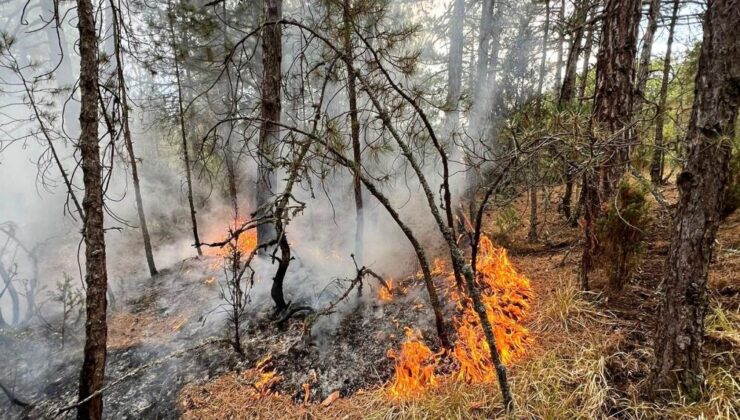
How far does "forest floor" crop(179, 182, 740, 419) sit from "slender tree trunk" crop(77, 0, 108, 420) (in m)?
1.35

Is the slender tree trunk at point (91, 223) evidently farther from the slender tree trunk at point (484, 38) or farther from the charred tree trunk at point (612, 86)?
the slender tree trunk at point (484, 38)

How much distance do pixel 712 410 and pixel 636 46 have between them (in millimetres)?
3732

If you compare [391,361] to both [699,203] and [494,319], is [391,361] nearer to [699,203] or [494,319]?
[494,319]

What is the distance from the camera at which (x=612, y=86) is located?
405 centimetres

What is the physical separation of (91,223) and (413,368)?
381cm

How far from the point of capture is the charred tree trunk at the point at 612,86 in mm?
3885

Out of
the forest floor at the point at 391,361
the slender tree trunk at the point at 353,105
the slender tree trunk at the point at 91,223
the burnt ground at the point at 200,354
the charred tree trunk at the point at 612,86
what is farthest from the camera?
the slender tree trunk at the point at 353,105

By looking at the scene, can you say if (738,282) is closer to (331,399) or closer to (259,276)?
(331,399)

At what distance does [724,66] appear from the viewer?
2023mm

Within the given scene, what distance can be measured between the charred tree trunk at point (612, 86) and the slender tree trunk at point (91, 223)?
5.21 meters

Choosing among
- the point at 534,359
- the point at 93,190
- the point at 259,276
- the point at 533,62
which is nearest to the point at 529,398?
the point at 534,359

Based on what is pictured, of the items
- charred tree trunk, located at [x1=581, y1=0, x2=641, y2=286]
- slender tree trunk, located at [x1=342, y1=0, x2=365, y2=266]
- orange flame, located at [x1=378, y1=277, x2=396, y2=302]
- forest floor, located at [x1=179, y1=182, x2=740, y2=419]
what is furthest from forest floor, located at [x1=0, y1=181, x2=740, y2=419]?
slender tree trunk, located at [x1=342, y1=0, x2=365, y2=266]

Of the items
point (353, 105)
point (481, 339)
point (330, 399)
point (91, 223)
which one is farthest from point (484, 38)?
point (91, 223)

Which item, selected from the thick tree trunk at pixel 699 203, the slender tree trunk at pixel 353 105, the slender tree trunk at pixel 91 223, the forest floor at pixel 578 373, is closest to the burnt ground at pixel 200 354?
the forest floor at pixel 578 373
